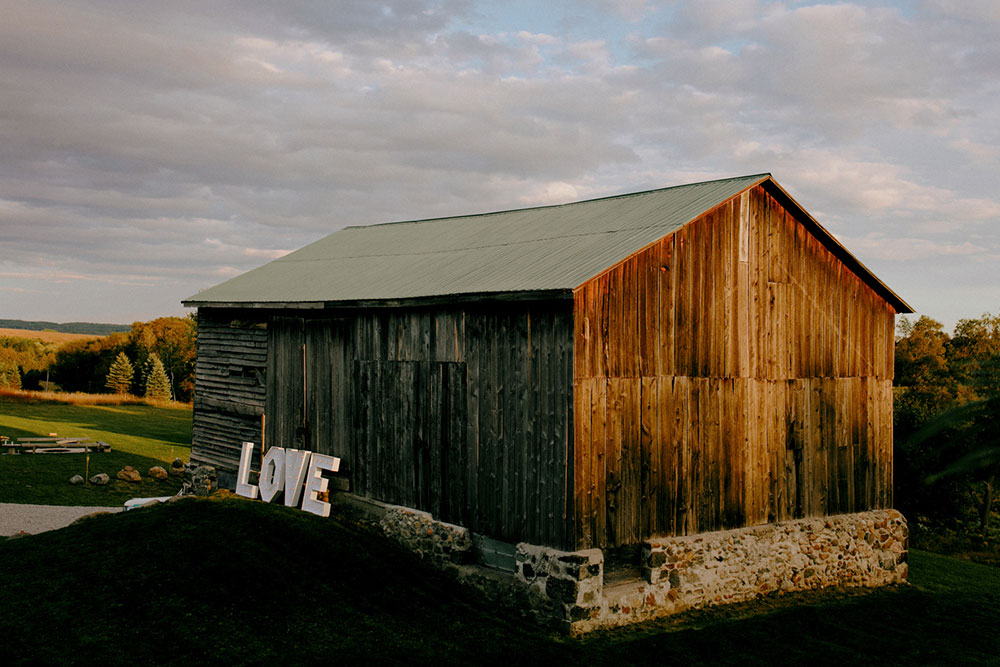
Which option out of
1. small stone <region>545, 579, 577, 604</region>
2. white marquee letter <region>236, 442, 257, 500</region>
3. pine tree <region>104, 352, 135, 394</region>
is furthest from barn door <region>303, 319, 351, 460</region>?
pine tree <region>104, 352, 135, 394</region>

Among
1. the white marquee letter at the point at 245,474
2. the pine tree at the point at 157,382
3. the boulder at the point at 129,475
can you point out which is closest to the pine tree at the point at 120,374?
the pine tree at the point at 157,382

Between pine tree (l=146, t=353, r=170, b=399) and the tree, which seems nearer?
the tree

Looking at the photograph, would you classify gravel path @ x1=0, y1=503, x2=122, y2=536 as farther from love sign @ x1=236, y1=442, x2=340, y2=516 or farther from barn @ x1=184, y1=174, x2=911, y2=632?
barn @ x1=184, y1=174, x2=911, y2=632

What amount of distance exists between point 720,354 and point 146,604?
9.85 meters

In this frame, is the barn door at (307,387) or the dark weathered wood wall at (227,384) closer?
the barn door at (307,387)

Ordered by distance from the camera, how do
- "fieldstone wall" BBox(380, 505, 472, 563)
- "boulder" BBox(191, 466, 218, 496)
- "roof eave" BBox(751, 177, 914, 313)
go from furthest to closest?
1. "boulder" BBox(191, 466, 218, 496)
2. "roof eave" BBox(751, 177, 914, 313)
3. "fieldstone wall" BBox(380, 505, 472, 563)

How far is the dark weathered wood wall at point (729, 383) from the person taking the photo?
12516mm

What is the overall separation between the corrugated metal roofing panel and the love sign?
11.1ft

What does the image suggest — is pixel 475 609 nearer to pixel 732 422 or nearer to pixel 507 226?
pixel 732 422

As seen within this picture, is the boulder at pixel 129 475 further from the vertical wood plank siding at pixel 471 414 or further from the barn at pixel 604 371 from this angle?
the vertical wood plank siding at pixel 471 414

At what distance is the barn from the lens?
12461 millimetres

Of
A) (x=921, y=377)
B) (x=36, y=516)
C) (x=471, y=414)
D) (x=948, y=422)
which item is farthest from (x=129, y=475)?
(x=921, y=377)

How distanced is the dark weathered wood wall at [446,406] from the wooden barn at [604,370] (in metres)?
0.04

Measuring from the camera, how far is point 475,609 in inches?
499
